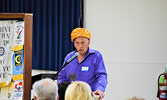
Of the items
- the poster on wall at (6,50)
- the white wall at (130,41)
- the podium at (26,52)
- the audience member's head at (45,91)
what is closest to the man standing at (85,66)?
the podium at (26,52)

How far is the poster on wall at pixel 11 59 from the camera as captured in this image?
7.64 ft

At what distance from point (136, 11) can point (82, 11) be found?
106cm

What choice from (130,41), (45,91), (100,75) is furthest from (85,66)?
(130,41)

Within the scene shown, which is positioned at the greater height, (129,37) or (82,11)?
(82,11)

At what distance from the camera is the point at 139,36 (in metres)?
4.27

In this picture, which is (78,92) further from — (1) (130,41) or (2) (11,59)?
(1) (130,41)

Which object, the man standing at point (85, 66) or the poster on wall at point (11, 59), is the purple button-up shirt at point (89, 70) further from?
the poster on wall at point (11, 59)

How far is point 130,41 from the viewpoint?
4.32m

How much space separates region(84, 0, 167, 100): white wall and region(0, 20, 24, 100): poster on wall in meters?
2.37

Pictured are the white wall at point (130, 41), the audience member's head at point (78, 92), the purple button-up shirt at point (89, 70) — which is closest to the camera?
the audience member's head at point (78, 92)

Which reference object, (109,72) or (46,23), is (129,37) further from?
(46,23)

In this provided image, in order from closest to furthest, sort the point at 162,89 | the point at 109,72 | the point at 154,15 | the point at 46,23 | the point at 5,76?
1. the point at 5,76
2. the point at 162,89
3. the point at 154,15
4. the point at 109,72
5. the point at 46,23

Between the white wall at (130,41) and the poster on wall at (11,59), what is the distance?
2.37 meters

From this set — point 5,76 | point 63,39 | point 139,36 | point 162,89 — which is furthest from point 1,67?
point 139,36
